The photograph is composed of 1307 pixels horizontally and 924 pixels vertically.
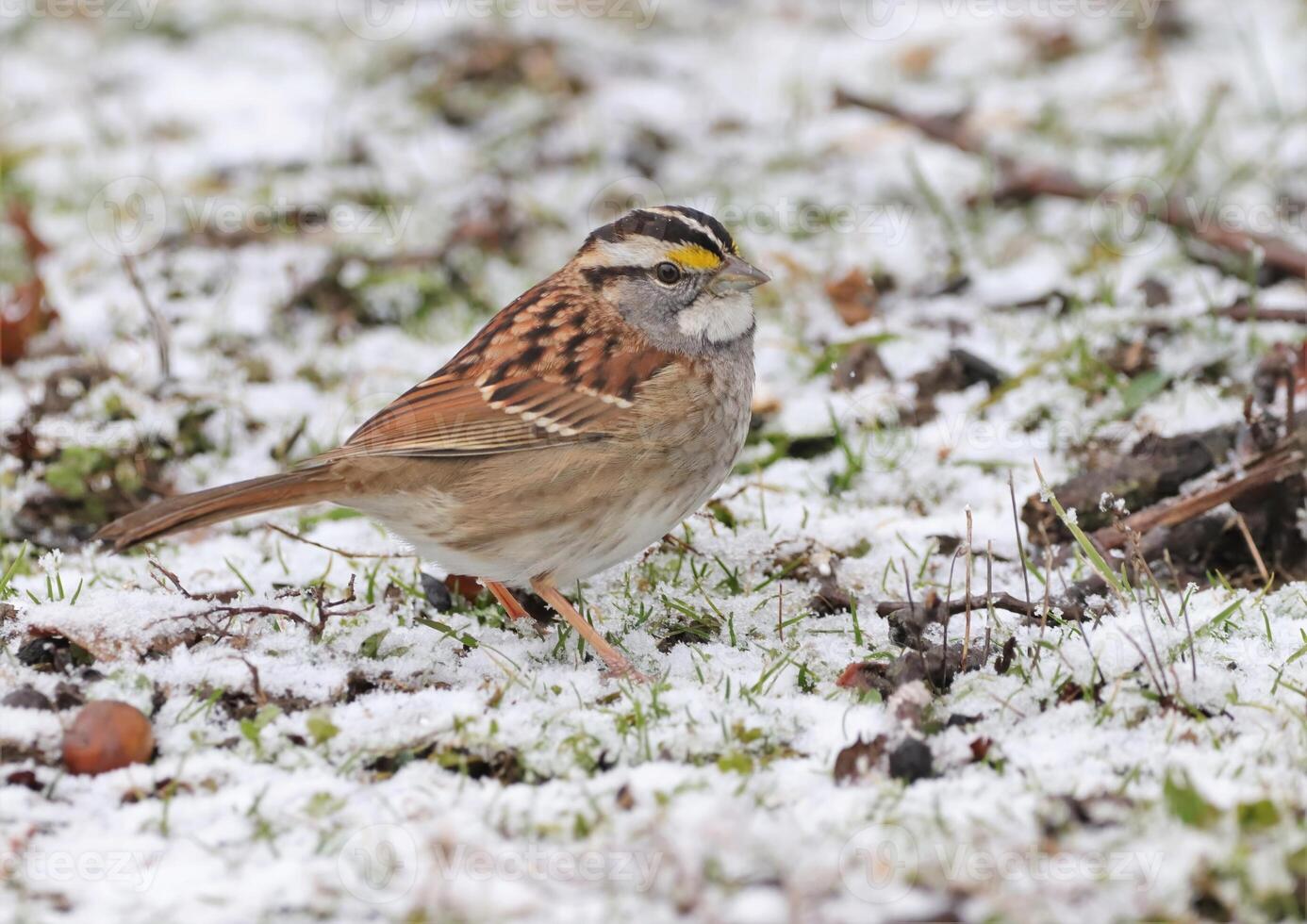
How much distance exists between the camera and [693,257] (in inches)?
190

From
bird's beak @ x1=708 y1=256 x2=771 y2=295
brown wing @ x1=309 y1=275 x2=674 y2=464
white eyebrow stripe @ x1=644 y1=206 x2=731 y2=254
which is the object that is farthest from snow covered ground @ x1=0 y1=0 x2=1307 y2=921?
white eyebrow stripe @ x1=644 y1=206 x2=731 y2=254

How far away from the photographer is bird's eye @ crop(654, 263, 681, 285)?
4836mm

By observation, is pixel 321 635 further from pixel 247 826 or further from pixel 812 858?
pixel 812 858

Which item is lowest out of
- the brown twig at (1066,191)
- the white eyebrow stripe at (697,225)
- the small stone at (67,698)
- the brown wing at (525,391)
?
the small stone at (67,698)

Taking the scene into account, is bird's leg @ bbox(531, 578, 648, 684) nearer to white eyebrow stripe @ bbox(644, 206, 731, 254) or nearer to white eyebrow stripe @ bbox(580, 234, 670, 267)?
white eyebrow stripe @ bbox(580, 234, 670, 267)

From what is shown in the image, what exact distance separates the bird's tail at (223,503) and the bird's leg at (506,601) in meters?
0.69

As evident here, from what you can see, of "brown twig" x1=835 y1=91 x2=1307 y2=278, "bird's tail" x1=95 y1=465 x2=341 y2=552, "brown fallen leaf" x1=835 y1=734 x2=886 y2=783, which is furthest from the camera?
"brown twig" x1=835 y1=91 x2=1307 y2=278

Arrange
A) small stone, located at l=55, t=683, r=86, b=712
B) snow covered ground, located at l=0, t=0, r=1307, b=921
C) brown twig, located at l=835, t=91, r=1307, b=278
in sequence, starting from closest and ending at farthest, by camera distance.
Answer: snow covered ground, located at l=0, t=0, r=1307, b=921 < small stone, located at l=55, t=683, r=86, b=712 < brown twig, located at l=835, t=91, r=1307, b=278

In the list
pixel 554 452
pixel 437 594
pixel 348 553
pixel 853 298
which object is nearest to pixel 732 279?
pixel 554 452

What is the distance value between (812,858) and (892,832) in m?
0.18

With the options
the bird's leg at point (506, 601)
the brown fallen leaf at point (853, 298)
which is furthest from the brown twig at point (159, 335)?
the brown fallen leaf at point (853, 298)

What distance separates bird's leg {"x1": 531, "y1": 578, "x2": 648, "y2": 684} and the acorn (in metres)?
1.19

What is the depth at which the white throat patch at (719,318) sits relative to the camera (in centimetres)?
478

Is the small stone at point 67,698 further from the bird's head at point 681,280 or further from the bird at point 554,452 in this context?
the bird's head at point 681,280
